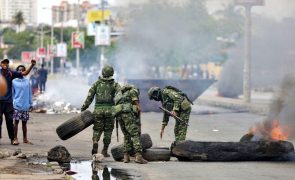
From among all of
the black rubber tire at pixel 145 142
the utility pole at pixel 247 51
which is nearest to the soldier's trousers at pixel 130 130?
the black rubber tire at pixel 145 142

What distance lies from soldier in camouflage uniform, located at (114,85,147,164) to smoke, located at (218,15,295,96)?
7448 mm

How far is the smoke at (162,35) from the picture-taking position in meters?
36.3

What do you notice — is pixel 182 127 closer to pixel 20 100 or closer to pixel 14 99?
pixel 20 100

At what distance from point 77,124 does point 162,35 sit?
2609 cm

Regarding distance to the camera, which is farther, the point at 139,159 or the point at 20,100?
the point at 20,100

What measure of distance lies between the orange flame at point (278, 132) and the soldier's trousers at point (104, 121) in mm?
3054

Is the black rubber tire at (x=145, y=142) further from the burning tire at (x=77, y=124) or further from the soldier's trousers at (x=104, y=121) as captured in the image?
the burning tire at (x=77, y=124)

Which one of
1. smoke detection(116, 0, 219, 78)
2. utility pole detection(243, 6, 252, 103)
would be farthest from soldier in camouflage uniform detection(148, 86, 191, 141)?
smoke detection(116, 0, 219, 78)

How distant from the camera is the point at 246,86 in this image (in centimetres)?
3306

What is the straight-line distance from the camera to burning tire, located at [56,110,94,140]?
1312 centimetres

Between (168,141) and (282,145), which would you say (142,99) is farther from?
(282,145)

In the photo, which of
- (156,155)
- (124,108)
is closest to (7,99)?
(124,108)

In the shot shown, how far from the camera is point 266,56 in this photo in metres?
31.9

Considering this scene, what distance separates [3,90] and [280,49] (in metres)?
15.4
